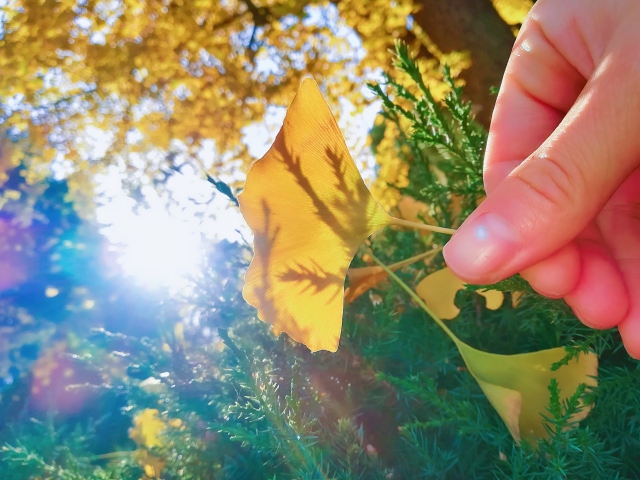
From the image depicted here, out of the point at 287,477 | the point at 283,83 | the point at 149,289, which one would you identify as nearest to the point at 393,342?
the point at 287,477

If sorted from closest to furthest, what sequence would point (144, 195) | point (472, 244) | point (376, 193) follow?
point (472, 244) < point (144, 195) < point (376, 193)

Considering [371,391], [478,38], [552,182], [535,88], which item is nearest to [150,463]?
[371,391]

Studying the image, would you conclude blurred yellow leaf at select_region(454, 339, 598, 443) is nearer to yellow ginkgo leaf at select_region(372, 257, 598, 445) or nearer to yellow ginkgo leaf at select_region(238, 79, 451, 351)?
yellow ginkgo leaf at select_region(372, 257, 598, 445)

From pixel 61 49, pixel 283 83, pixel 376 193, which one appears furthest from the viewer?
pixel 283 83

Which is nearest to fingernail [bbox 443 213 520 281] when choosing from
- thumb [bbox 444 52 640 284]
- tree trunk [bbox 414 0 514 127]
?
thumb [bbox 444 52 640 284]

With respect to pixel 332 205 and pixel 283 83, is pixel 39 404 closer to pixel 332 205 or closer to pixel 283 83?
pixel 332 205

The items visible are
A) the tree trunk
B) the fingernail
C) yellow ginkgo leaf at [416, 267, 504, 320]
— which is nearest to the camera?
the fingernail

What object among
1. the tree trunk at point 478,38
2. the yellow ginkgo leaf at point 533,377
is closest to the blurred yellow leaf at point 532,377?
the yellow ginkgo leaf at point 533,377

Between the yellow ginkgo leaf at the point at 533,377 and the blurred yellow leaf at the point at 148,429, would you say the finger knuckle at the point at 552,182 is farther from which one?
the blurred yellow leaf at the point at 148,429
